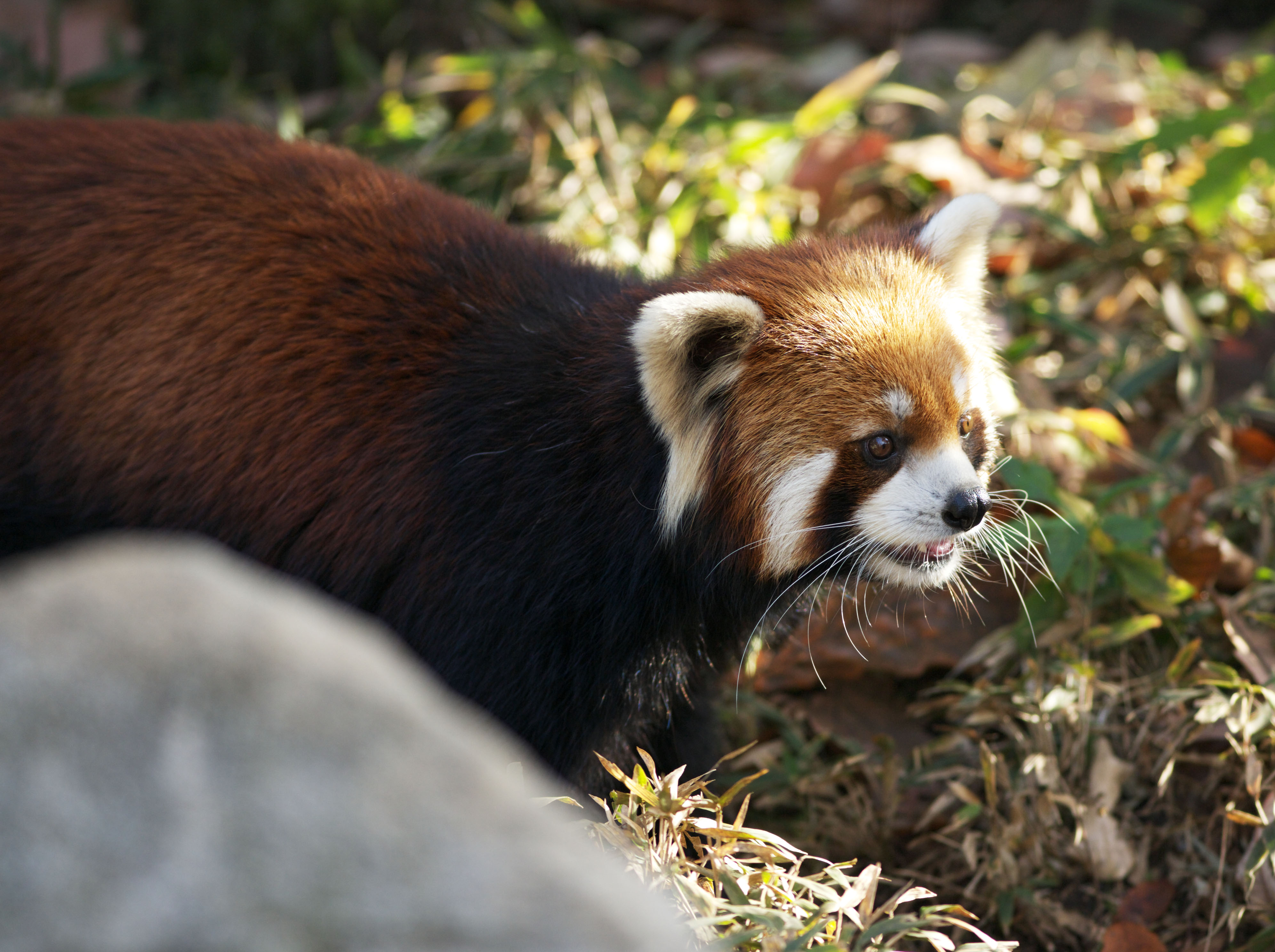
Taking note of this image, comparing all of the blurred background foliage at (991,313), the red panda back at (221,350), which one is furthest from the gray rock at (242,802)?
the red panda back at (221,350)

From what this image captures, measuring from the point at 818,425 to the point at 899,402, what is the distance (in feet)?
0.55

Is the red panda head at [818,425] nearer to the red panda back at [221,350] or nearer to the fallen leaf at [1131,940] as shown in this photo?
the red panda back at [221,350]

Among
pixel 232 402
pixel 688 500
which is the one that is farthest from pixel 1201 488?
pixel 232 402

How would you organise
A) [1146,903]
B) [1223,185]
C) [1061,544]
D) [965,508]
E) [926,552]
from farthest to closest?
[1223,185]
[1061,544]
[1146,903]
[926,552]
[965,508]

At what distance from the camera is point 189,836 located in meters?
1.04

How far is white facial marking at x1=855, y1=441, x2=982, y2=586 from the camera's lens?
2281 mm

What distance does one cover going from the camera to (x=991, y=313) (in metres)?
3.97

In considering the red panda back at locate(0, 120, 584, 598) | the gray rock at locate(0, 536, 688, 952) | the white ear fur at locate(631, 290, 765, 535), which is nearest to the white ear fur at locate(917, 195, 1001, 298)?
the white ear fur at locate(631, 290, 765, 535)

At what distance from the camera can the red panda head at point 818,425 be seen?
2.29 m

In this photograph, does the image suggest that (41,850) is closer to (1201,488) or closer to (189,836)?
(189,836)

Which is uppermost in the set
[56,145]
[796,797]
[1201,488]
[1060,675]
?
[56,145]

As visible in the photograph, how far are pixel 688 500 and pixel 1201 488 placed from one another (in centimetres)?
165

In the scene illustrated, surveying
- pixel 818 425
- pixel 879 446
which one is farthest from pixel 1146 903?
pixel 818 425

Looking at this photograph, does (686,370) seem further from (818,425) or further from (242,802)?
(242,802)
